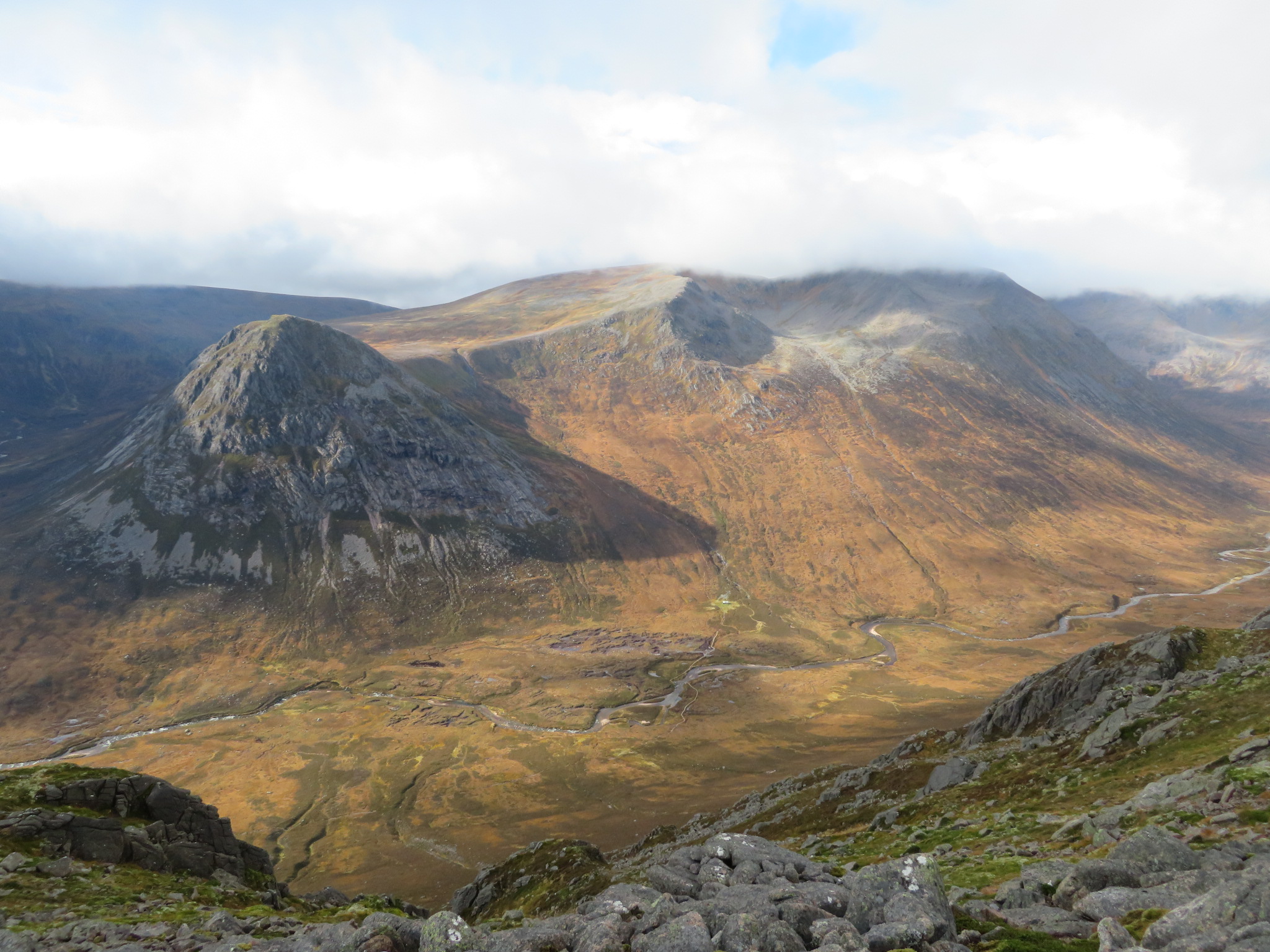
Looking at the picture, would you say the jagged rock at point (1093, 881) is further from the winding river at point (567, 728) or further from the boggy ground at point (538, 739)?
the winding river at point (567, 728)

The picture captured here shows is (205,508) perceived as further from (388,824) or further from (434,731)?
(388,824)

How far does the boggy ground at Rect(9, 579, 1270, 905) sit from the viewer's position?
329 ft

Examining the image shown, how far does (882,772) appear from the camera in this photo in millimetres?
64062

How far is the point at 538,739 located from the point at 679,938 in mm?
130407

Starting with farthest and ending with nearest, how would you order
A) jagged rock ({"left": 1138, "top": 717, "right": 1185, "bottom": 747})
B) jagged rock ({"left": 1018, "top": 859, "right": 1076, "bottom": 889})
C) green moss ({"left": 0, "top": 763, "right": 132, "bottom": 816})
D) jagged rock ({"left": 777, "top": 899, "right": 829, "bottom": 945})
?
1. jagged rock ({"left": 1138, "top": 717, "right": 1185, "bottom": 747})
2. green moss ({"left": 0, "top": 763, "right": 132, "bottom": 816})
3. jagged rock ({"left": 1018, "top": 859, "right": 1076, "bottom": 889})
4. jagged rock ({"left": 777, "top": 899, "right": 829, "bottom": 945})

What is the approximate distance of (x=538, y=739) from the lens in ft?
449

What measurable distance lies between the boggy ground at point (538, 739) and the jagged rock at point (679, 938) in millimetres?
77838

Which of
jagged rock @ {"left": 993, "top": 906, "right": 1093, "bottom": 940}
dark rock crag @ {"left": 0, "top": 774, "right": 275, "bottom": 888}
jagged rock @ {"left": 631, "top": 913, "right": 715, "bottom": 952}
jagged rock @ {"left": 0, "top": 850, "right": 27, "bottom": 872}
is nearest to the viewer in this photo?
jagged rock @ {"left": 631, "top": 913, "right": 715, "bottom": 952}

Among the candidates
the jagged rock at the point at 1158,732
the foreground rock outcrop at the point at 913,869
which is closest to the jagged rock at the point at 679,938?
the foreground rock outcrop at the point at 913,869

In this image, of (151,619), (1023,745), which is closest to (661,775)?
(1023,745)

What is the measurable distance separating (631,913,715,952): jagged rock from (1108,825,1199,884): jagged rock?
14.4 metres

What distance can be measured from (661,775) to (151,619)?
150 m

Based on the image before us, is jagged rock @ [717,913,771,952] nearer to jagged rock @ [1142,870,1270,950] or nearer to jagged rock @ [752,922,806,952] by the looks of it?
jagged rock @ [752,922,806,952]

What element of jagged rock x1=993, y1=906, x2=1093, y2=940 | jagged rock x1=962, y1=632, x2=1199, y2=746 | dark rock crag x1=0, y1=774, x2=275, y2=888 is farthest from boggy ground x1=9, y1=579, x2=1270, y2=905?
jagged rock x1=993, y1=906, x2=1093, y2=940
